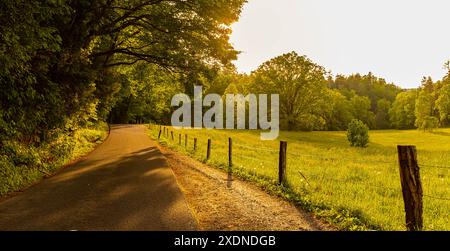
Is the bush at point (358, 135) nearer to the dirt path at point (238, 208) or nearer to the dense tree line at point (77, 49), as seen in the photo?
the dense tree line at point (77, 49)

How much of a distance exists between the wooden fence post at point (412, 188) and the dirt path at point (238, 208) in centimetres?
154

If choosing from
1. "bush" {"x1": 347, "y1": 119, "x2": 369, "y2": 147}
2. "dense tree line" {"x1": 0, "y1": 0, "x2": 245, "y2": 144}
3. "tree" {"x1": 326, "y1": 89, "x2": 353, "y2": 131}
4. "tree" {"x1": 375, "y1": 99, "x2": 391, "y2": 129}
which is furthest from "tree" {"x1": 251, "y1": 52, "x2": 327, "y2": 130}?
"tree" {"x1": 375, "y1": 99, "x2": 391, "y2": 129}

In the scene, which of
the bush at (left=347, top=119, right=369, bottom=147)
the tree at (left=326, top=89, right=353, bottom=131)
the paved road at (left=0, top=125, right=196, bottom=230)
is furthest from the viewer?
the tree at (left=326, top=89, right=353, bottom=131)

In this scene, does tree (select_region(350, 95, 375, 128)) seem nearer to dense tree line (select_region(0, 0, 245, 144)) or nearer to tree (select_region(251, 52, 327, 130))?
tree (select_region(251, 52, 327, 130))

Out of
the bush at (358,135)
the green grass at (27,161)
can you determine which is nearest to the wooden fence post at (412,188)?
the green grass at (27,161)

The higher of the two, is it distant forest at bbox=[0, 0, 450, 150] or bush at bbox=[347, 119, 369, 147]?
distant forest at bbox=[0, 0, 450, 150]

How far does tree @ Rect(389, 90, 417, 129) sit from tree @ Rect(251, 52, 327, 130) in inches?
2109

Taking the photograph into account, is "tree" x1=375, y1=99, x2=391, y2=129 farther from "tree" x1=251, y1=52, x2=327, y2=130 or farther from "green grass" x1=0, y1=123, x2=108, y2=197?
"green grass" x1=0, y1=123, x2=108, y2=197

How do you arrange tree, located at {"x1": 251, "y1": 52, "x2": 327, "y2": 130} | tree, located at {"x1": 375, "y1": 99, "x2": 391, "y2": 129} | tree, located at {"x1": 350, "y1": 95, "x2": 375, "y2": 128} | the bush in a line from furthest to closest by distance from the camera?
tree, located at {"x1": 375, "y1": 99, "x2": 391, "y2": 129} → tree, located at {"x1": 350, "y1": 95, "x2": 375, "y2": 128} → tree, located at {"x1": 251, "y1": 52, "x2": 327, "y2": 130} → the bush

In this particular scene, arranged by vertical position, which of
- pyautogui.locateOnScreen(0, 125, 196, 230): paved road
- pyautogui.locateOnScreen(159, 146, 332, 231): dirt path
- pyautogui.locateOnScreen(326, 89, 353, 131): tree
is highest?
pyautogui.locateOnScreen(326, 89, 353, 131): tree

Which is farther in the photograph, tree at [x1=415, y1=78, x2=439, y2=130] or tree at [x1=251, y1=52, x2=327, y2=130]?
tree at [x1=415, y1=78, x2=439, y2=130]

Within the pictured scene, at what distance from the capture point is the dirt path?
23.6 feet

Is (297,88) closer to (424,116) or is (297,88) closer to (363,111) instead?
(424,116)

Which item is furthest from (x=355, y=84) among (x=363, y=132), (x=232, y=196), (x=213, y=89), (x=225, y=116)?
(x=232, y=196)
